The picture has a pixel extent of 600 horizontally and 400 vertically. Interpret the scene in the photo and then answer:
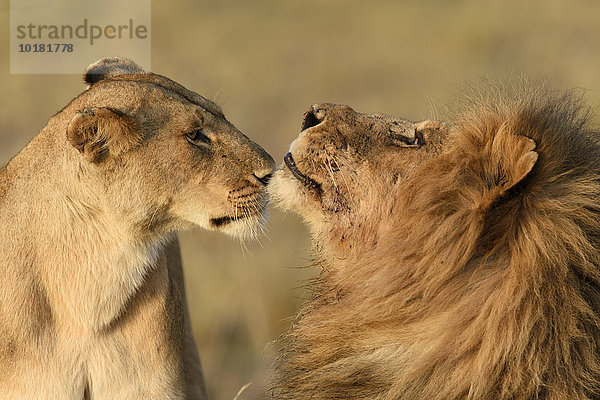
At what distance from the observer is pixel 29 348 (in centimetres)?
329

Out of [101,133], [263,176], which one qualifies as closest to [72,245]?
[101,133]

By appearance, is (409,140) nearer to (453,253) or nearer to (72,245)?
(453,253)

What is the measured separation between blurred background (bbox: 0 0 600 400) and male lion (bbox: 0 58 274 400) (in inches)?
92.9

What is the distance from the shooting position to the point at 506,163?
9.09 ft

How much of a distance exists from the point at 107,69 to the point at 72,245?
0.80 metres

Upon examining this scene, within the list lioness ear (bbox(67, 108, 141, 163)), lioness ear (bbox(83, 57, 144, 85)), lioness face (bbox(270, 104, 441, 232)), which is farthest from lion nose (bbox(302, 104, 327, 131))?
lioness ear (bbox(83, 57, 144, 85))

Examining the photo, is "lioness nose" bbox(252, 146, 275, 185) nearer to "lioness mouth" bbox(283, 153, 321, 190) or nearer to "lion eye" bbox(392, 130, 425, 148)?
"lioness mouth" bbox(283, 153, 321, 190)

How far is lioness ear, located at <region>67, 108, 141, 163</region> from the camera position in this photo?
320 centimetres

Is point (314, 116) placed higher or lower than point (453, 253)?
higher

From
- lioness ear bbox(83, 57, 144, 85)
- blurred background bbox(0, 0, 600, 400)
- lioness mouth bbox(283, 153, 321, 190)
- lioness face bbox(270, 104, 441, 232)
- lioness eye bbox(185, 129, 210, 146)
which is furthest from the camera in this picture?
blurred background bbox(0, 0, 600, 400)

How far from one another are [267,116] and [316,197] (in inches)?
327

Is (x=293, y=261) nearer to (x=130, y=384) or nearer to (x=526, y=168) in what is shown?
(x=130, y=384)

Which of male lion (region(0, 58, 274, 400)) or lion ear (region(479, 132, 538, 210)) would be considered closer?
lion ear (region(479, 132, 538, 210))

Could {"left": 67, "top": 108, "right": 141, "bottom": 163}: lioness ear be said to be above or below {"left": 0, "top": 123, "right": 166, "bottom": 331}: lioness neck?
above
